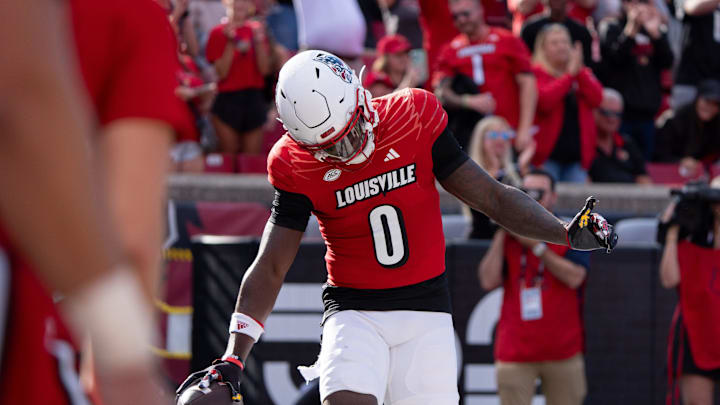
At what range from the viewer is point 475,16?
795 cm

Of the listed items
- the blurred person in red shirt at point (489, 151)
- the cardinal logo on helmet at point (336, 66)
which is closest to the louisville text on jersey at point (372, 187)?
the cardinal logo on helmet at point (336, 66)

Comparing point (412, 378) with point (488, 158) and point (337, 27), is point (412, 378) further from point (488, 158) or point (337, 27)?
point (337, 27)

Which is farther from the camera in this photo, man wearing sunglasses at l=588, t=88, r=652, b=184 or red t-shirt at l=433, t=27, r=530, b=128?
man wearing sunglasses at l=588, t=88, r=652, b=184

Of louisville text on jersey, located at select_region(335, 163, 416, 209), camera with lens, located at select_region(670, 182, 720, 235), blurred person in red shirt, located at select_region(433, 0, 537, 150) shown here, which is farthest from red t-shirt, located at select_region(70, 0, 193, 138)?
blurred person in red shirt, located at select_region(433, 0, 537, 150)

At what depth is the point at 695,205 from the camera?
21.5ft

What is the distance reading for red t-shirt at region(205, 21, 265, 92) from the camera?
8523 mm

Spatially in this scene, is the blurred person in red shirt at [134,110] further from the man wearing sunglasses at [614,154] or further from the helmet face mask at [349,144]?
the man wearing sunglasses at [614,154]

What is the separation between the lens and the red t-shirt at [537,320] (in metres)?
6.29

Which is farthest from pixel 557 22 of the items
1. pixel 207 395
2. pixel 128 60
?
pixel 128 60

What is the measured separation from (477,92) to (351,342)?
4.28 m

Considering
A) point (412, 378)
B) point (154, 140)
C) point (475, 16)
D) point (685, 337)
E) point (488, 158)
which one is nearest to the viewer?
point (154, 140)

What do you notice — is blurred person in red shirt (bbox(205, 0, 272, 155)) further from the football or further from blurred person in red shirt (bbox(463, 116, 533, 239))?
the football

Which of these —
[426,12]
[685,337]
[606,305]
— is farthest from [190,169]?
[685,337]

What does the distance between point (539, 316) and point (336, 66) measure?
2.82 metres
